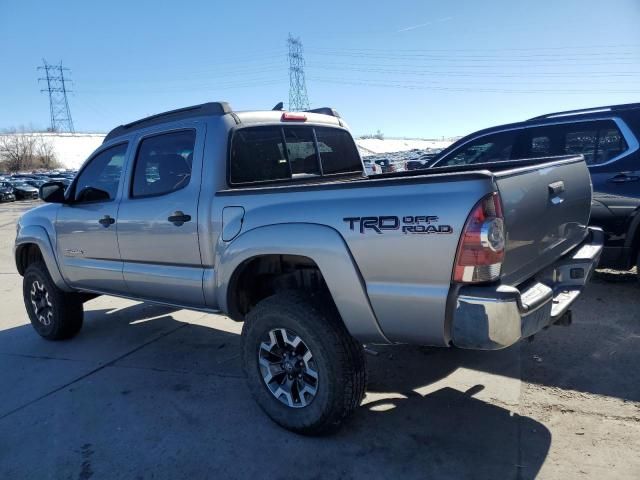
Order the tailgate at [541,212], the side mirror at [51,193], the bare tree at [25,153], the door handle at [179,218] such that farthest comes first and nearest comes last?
the bare tree at [25,153] < the side mirror at [51,193] < the door handle at [179,218] < the tailgate at [541,212]

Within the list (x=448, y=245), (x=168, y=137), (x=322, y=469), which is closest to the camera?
(x=448, y=245)

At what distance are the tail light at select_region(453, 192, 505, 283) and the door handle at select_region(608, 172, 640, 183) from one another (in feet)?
11.0

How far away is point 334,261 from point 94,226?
8.44 ft

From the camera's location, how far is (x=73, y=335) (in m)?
5.11

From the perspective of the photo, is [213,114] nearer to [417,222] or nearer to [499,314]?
[417,222]

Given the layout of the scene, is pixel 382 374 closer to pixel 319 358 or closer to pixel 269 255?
pixel 319 358

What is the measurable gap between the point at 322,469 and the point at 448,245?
4.63 ft

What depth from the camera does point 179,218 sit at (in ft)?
11.2

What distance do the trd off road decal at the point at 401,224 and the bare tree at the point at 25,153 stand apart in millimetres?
75505

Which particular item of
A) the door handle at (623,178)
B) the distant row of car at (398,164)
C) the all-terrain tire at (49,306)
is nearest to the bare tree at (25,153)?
the distant row of car at (398,164)

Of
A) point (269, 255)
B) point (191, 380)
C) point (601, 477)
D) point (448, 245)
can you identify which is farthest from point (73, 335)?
point (601, 477)

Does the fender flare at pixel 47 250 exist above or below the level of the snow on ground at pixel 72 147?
below

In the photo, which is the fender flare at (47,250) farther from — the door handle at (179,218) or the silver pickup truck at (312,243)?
the door handle at (179,218)

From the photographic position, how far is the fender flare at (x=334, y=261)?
2572 millimetres
